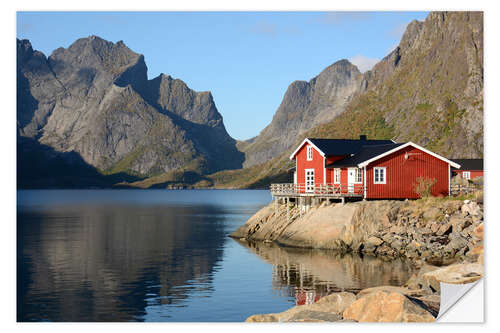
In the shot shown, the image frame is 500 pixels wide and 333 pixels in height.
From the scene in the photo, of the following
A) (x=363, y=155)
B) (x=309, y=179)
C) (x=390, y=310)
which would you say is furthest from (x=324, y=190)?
(x=390, y=310)

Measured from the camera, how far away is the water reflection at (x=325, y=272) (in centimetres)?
4241

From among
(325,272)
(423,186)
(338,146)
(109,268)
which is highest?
(338,146)

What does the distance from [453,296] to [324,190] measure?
122 ft

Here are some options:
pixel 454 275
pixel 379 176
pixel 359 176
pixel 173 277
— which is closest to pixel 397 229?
pixel 379 176

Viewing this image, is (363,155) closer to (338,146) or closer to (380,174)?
(380,174)

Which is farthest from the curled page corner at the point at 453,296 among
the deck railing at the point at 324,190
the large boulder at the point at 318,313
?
the deck railing at the point at 324,190

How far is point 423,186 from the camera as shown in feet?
208

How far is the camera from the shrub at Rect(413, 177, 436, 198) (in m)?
63.2

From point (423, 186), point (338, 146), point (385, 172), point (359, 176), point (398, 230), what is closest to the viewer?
point (398, 230)

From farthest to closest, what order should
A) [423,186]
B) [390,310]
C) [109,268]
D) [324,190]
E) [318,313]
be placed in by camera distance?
1. [324,190]
2. [423,186]
3. [109,268]
4. [318,313]
5. [390,310]

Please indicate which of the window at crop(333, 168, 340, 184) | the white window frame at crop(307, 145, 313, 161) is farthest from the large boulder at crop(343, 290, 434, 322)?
the white window frame at crop(307, 145, 313, 161)

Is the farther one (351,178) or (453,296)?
(351,178)

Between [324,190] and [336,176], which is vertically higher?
[336,176]
